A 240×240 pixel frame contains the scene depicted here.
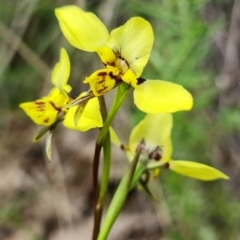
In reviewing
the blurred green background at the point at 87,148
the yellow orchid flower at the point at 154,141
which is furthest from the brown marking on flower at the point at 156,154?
the blurred green background at the point at 87,148

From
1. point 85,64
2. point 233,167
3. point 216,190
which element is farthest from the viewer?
point 85,64

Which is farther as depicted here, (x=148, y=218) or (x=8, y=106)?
(x=8, y=106)

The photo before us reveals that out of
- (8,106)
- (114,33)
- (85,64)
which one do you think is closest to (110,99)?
(85,64)

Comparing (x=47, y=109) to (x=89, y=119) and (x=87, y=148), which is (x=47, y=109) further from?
(x=87, y=148)

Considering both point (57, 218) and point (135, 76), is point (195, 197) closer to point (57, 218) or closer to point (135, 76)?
point (57, 218)

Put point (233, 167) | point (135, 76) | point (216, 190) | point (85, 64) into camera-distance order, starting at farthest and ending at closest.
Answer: point (85, 64)
point (233, 167)
point (216, 190)
point (135, 76)

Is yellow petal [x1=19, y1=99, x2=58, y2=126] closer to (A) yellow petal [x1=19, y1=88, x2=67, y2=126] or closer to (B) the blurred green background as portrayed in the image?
(A) yellow petal [x1=19, y1=88, x2=67, y2=126]

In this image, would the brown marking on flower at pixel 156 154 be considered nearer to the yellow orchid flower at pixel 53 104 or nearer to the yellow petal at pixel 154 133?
the yellow petal at pixel 154 133

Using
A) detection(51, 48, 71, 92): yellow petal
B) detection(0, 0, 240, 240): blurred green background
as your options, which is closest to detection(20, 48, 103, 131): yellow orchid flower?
detection(51, 48, 71, 92): yellow petal
